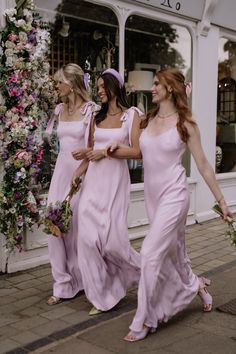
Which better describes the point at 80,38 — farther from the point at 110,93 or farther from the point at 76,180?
the point at 76,180

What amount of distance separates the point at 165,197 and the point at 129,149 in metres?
0.54

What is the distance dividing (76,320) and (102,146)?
1.41m

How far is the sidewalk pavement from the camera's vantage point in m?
3.65

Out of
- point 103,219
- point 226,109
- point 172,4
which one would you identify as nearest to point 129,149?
point 103,219

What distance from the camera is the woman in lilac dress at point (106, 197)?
4.22 meters

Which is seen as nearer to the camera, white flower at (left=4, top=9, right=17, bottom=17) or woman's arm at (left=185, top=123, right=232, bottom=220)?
woman's arm at (left=185, top=123, right=232, bottom=220)

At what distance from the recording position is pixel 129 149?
4148 mm

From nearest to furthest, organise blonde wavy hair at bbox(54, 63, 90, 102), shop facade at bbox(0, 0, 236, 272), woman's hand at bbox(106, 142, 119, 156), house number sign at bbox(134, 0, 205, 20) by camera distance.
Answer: woman's hand at bbox(106, 142, 119, 156), blonde wavy hair at bbox(54, 63, 90, 102), shop facade at bbox(0, 0, 236, 272), house number sign at bbox(134, 0, 205, 20)

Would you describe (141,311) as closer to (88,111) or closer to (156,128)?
(156,128)

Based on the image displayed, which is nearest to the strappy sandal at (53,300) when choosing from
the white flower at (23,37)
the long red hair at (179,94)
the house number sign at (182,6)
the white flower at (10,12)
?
the long red hair at (179,94)

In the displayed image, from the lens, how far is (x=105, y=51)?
6.76 m

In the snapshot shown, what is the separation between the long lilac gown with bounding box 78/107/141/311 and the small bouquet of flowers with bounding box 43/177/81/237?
11cm

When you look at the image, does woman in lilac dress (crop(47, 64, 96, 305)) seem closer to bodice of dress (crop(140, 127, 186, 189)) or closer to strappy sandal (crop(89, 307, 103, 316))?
strappy sandal (crop(89, 307, 103, 316))

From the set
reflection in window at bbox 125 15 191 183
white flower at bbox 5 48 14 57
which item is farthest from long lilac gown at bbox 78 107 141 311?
reflection in window at bbox 125 15 191 183
